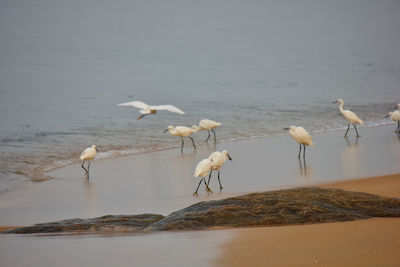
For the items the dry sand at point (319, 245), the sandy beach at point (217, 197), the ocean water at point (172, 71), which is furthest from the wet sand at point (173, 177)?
the dry sand at point (319, 245)

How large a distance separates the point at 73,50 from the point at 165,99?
13645mm

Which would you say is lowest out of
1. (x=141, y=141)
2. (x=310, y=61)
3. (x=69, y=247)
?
(x=69, y=247)

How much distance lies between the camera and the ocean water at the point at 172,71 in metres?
16.8

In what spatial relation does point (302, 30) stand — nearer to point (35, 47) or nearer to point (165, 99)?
point (35, 47)

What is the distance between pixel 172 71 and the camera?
1303 inches

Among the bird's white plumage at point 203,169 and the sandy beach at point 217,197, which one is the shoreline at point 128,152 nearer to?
the sandy beach at point 217,197

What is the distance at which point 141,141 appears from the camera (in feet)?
50.2

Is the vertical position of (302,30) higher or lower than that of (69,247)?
higher

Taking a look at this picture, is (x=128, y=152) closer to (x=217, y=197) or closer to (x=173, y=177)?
(x=173, y=177)

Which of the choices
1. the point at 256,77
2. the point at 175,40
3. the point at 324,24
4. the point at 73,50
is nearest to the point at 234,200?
the point at 256,77

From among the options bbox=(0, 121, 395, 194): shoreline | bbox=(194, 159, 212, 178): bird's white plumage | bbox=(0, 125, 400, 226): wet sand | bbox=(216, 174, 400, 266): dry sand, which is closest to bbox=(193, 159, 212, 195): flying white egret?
bbox=(194, 159, 212, 178): bird's white plumage

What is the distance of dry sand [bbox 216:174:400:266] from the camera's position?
166 inches

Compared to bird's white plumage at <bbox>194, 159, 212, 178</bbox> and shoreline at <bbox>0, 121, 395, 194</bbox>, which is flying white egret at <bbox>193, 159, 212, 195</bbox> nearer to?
bird's white plumage at <bbox>194, 159, 212, 178</bbox>

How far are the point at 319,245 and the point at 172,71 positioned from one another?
28.9 meters
